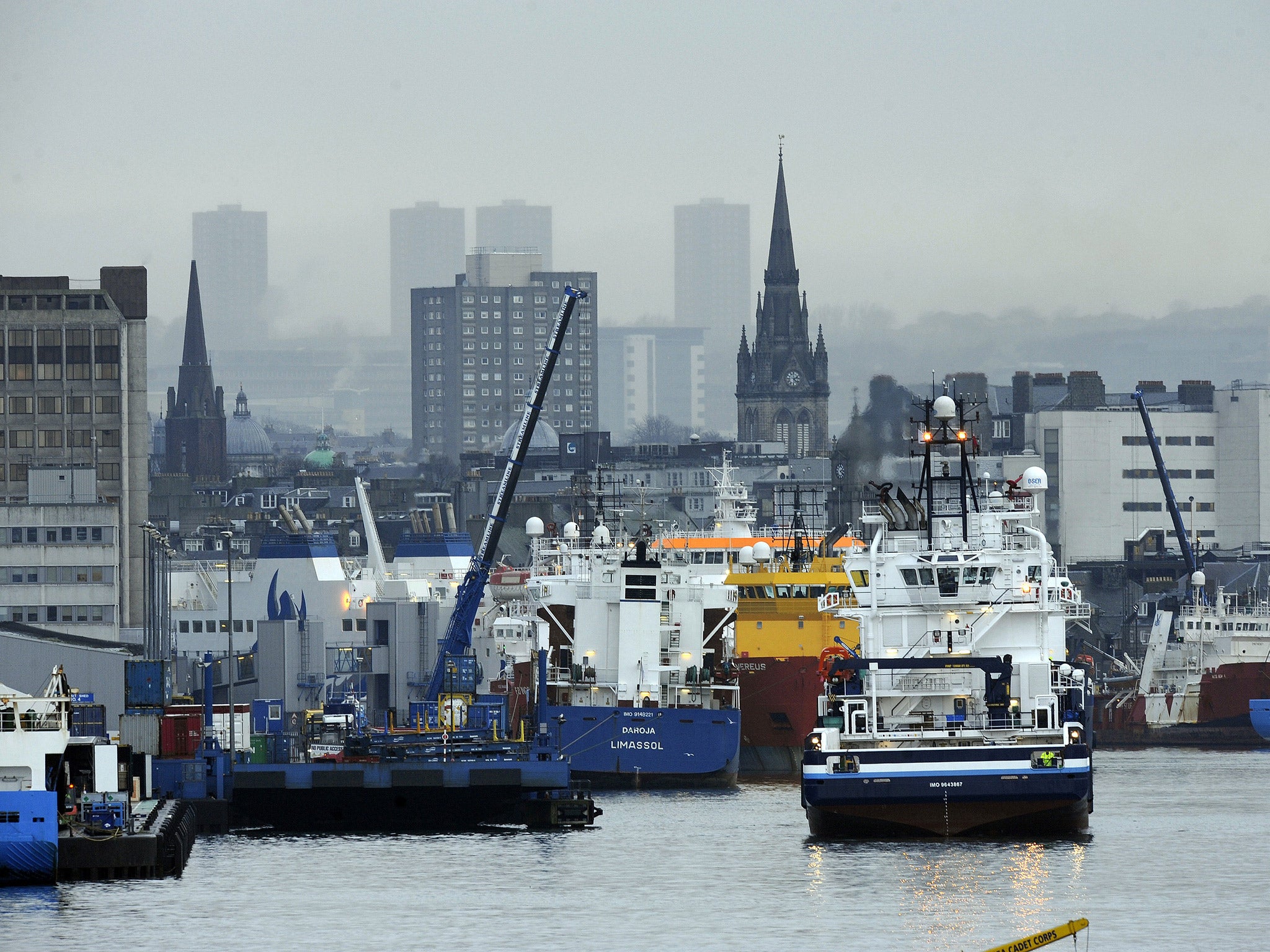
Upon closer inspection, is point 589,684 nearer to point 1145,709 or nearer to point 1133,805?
point 1133,805

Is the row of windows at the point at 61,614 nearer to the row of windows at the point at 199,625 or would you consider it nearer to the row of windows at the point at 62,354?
the row of windows at the point at 199,625

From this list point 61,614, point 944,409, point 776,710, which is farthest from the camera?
point 61,614

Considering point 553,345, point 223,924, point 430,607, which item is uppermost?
point 553,345

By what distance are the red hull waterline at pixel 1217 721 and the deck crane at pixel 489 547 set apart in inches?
1595

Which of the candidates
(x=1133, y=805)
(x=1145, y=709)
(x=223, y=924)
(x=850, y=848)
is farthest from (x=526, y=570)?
(x=223, y=924)

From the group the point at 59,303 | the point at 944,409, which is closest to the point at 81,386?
the point at 59,303

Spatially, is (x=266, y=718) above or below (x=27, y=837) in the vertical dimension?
above

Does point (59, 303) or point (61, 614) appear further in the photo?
point (59, 303)

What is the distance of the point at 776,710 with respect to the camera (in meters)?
114

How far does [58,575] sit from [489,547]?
31.9 m

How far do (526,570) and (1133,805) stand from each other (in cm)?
9394

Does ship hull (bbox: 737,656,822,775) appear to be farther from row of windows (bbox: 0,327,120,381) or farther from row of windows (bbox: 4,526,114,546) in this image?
row of windows (bbox: 0,327,120,381)

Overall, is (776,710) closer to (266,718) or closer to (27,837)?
(266,718)

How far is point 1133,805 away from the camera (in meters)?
95.5
